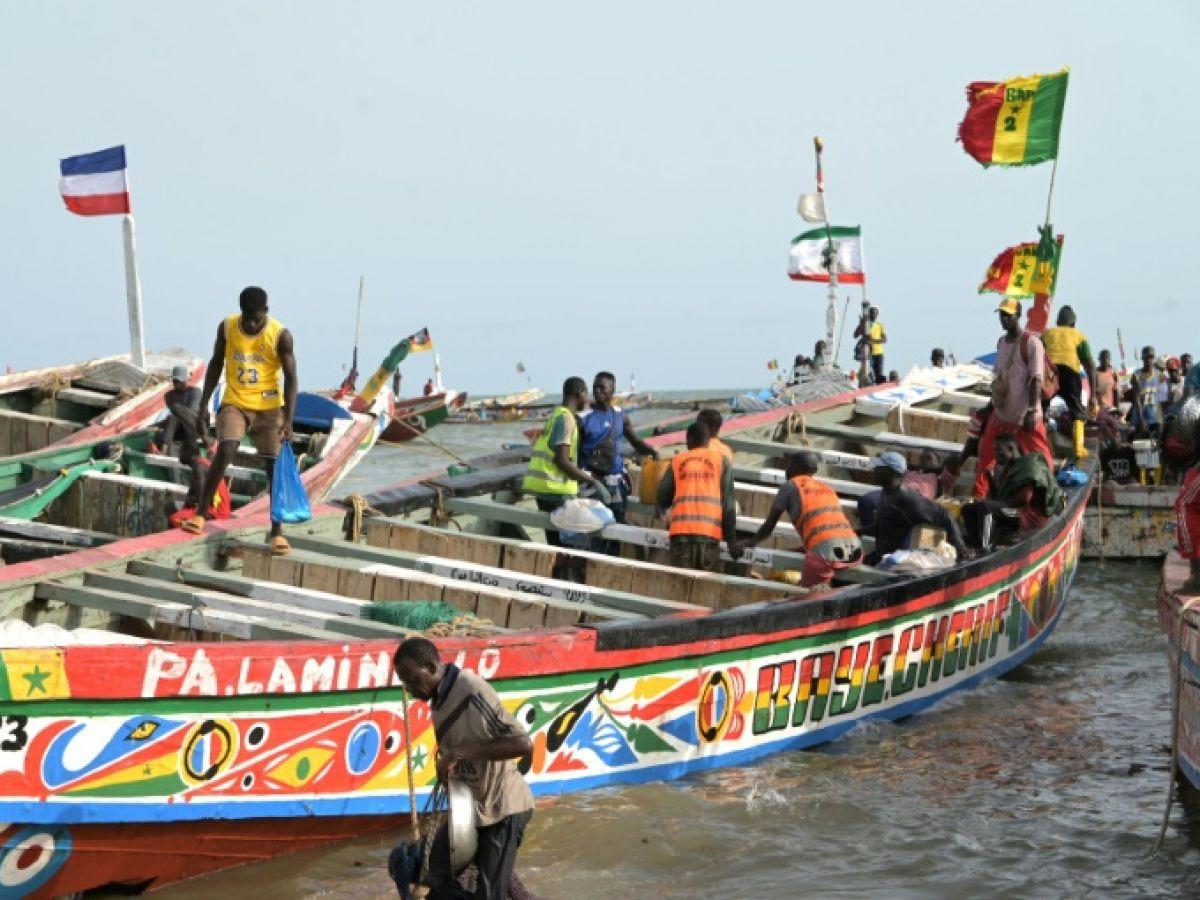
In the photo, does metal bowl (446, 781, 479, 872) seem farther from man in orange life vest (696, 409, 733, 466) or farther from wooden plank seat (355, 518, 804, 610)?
man in orange life vest (696, 409, 733, 466)

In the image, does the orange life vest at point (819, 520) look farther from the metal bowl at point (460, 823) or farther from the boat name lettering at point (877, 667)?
the metal bowl at point (460, 823)

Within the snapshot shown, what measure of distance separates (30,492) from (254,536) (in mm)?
2975

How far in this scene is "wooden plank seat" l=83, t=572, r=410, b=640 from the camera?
8.14 metres

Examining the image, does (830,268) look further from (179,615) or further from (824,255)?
(179,615)

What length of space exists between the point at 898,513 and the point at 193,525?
169 inches

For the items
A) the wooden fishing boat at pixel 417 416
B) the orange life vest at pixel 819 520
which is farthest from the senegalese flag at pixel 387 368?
the orange life vest at pixel 819 520

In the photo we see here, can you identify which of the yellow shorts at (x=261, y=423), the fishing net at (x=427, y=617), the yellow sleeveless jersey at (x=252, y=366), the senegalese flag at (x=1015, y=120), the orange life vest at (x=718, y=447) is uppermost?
the senegalese flag at (x=1015, y=120)

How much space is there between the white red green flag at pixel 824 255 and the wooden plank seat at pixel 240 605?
51.2ft

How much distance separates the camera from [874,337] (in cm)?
2647

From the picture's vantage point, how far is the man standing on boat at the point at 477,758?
5668 mm

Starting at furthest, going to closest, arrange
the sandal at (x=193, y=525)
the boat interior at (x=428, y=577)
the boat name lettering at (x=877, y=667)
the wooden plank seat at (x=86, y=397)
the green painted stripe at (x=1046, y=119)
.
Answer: the wooden plank seat at (x=86, y=397)
the green painted stripe at (x=1046, y=119)
the sandal at (x=193, y=525)
the boat name lettering at (x=877, y=667)
the boat interior at (x=428, y=577)

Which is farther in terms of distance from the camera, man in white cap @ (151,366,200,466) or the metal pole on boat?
the metal pole on boat

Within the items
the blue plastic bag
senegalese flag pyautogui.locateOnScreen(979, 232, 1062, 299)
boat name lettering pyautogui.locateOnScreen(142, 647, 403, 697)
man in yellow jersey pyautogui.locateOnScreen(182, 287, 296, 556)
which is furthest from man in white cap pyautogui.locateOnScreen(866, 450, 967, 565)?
A: senegalese flag pyautogui.locateOnScreen(979, 232, 1062, 299)

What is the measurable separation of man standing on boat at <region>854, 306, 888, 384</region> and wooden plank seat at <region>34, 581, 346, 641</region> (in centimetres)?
1844
